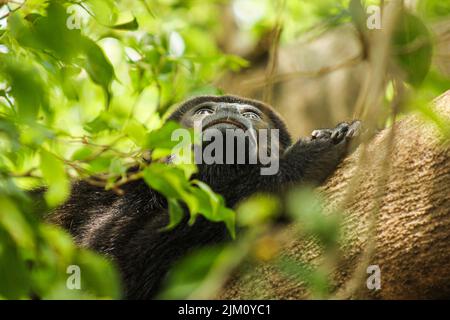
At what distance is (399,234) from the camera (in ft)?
8.52

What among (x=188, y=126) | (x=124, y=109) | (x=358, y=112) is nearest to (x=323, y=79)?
(x=124, y=109)

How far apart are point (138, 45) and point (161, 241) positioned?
1.43m

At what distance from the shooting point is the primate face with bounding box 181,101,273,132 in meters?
3.73

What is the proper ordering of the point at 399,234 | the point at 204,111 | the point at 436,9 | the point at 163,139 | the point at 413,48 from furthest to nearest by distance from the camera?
the point at 204,111, the point at 436,9, the point at 413,48, the point at 399,234, the point at 163,139

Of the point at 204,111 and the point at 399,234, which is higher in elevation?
the point at 204,111

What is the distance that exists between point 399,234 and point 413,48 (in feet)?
3.20

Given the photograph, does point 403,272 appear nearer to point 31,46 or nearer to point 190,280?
point 190,280

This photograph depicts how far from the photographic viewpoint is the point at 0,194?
1.79m

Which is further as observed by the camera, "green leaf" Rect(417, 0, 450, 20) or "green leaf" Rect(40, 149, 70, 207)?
"green leaf" Rect(417, 0, 450, 20)

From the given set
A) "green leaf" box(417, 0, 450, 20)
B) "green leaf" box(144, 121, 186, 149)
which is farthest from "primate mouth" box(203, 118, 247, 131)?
"green leaf" box(144, 121, 186, 149)

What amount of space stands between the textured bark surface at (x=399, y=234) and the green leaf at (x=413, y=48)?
27cm

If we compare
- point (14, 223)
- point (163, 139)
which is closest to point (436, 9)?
point (163, 139)

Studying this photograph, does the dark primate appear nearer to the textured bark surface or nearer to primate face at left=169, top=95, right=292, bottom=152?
primate face at left=169, top=95, right=292, bottom=152

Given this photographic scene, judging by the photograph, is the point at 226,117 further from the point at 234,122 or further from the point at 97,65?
the point at 97,65
